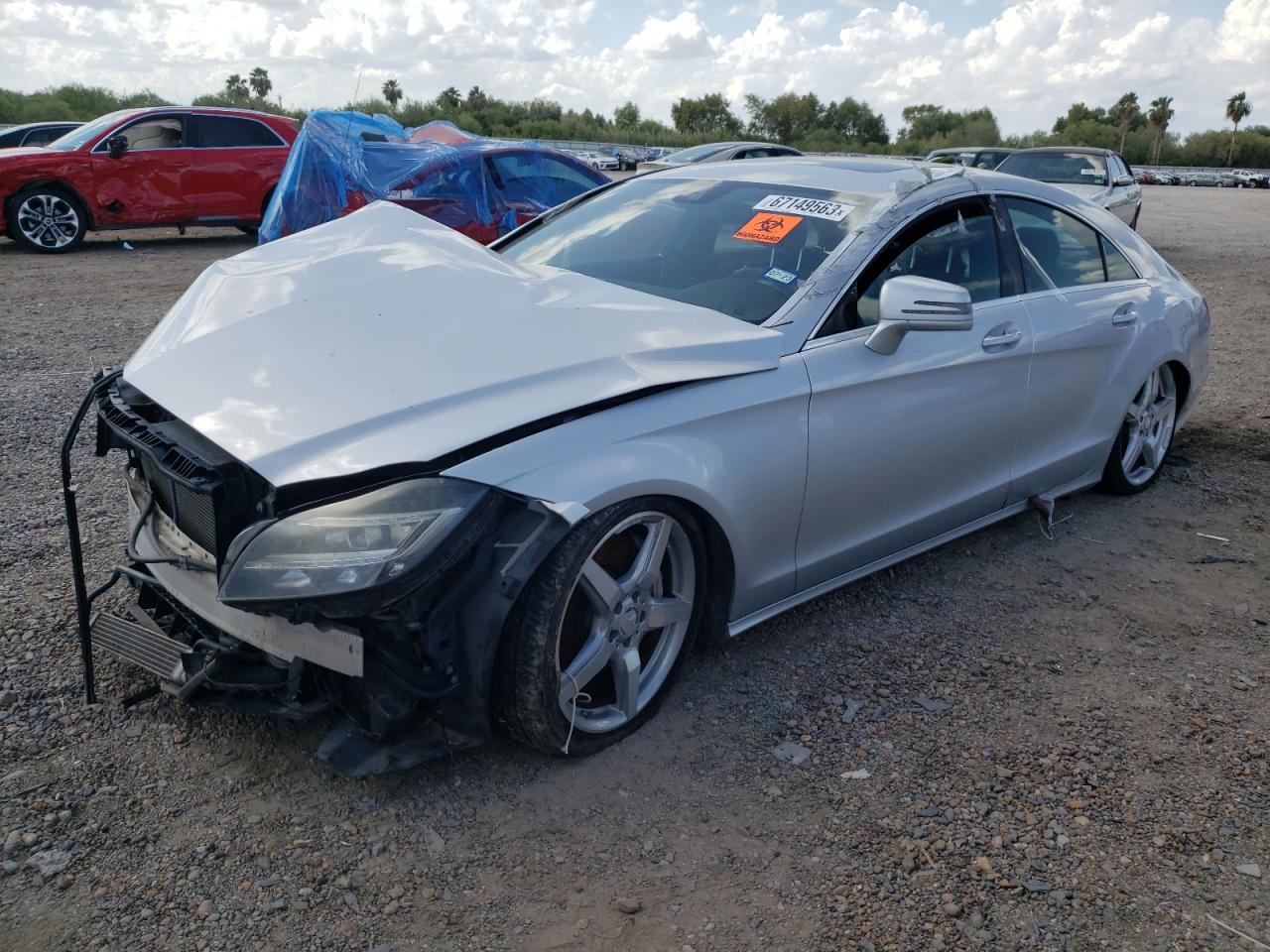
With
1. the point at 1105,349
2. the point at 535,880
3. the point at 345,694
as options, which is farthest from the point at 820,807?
the point at 1105,349

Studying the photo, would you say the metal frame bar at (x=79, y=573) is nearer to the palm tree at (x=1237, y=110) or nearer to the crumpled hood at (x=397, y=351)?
the crumpled hood at (x=397, y=351)

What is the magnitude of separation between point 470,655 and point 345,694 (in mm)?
306

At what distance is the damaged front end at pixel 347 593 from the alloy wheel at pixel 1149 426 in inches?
129

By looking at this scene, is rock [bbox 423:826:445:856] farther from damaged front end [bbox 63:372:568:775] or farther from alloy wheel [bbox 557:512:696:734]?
alloy wheel [bbox 557:512:696:734]

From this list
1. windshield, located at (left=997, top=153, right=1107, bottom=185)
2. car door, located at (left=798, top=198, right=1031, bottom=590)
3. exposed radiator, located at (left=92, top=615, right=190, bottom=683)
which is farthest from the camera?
windshield, located at (left=997, top=153, right=1107, bottom=185)

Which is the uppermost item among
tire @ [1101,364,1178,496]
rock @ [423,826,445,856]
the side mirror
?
the side mirror

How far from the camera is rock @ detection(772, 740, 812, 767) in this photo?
8.97 feet

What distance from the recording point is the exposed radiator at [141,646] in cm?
251

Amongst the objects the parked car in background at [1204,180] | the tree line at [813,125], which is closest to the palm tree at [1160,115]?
the tree line at [813,125]

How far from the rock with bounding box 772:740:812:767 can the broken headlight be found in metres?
1.15

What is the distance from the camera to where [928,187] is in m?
3.53

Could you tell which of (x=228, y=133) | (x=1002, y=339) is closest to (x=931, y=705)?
(x=1002, y=339)

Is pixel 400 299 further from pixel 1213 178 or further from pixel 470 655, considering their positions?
pixel 1213 178

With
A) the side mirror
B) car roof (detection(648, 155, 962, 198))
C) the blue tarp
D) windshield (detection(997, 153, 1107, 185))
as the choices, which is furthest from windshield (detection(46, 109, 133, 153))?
the side mirror
